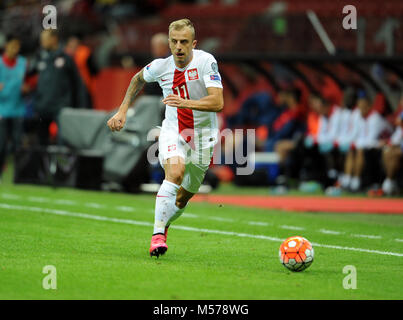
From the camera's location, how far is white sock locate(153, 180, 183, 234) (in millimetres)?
8617

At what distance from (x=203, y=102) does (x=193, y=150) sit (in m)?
0.78

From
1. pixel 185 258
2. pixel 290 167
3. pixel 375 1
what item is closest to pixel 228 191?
pixel 290 167

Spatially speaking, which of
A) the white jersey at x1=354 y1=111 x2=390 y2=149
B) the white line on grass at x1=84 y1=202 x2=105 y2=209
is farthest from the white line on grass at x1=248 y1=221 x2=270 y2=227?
the white jersey at x1=354 y1=111 x2=390 y2=149

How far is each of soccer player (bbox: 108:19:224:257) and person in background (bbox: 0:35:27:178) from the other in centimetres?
858

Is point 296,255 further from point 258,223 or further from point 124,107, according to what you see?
point 258,223

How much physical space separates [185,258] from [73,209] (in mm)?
4734

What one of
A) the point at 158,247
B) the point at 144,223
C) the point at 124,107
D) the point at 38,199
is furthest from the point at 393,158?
the point at 158,247

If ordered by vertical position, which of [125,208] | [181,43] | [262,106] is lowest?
[125,208]

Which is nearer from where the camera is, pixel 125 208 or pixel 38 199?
pixel 125 208

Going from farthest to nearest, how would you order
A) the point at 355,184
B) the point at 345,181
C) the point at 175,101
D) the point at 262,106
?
the point at 262,106, the point at 345,181, the point at 355,184, the point at 175,101

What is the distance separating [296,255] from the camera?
7.89 m

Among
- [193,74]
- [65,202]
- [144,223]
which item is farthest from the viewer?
[65,202]
